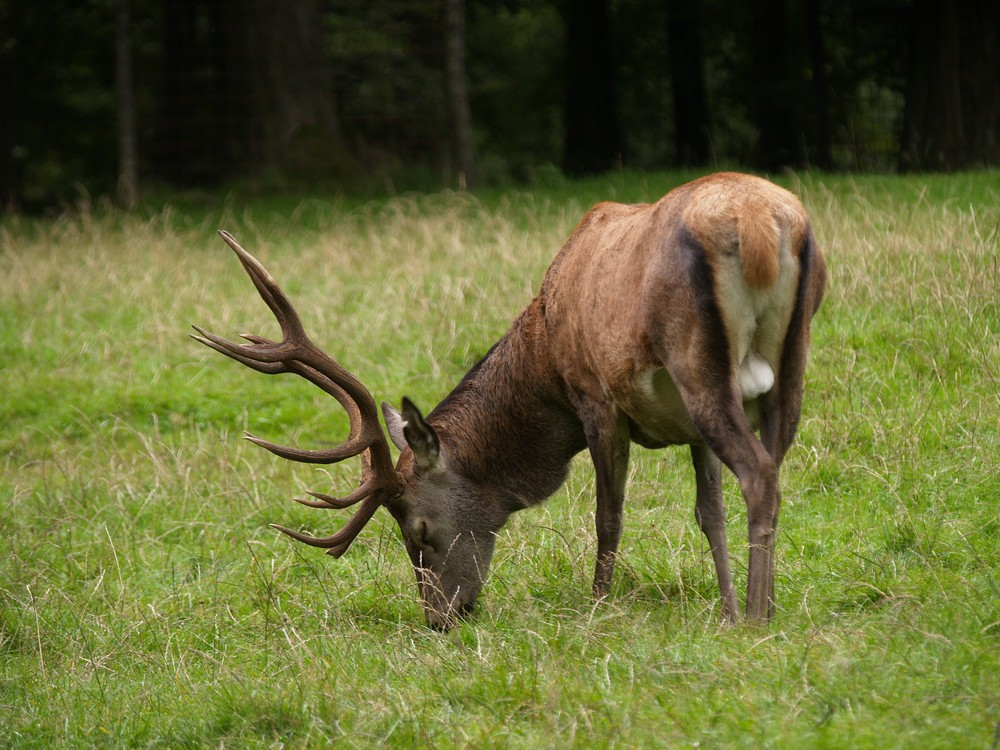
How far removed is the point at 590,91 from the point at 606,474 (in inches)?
624

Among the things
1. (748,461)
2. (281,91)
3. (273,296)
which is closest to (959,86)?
(281,91)

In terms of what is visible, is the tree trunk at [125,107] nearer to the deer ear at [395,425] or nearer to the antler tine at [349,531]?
the deer ear at [395,425]

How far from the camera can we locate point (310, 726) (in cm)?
387

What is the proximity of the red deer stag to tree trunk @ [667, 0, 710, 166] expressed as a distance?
15382 millimetres

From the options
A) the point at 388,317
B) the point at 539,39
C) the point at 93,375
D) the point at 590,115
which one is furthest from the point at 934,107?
the point at 539,39

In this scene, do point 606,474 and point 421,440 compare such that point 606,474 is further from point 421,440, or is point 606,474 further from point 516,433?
point 421,440

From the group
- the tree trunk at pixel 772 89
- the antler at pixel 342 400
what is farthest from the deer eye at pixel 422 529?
the tree trunk at pixel 772 89

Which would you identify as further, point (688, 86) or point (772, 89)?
point (688, 86)

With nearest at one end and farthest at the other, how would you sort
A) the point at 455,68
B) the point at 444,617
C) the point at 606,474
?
the point at 606,474 < the point at 444,617 < the point at 455,68

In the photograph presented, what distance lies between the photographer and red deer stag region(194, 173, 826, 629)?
161 inches

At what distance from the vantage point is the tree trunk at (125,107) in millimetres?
14750

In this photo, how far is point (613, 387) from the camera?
15.5 feet

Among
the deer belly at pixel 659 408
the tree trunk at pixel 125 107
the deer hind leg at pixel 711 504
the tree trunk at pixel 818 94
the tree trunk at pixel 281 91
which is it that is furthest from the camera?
the tree trunk at pixel 818 94

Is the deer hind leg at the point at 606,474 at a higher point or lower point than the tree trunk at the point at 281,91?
lower
